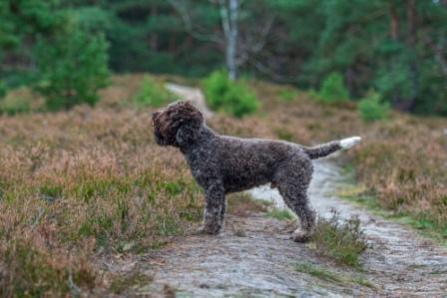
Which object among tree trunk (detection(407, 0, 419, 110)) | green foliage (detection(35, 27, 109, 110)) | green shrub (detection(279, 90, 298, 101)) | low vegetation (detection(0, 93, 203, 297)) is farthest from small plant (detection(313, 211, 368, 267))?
green shrub (detection(279, 90, 298, 101))

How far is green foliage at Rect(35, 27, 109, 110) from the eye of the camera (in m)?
17.4

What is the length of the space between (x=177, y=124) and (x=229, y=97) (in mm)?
13664

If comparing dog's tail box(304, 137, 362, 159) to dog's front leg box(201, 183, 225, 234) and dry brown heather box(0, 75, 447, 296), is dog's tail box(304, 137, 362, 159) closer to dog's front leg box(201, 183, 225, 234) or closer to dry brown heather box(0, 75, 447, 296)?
dog's front leg box(201, 183, 225, 234)

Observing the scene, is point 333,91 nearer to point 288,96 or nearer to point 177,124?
point 288,96

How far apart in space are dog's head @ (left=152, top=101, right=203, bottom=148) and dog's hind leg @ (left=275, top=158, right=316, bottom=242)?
1.04m

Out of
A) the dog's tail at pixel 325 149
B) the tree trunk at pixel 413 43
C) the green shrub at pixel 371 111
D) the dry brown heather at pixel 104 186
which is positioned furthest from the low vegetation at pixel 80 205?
the tree trunk at pixel 413 43

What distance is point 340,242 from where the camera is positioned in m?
7.23

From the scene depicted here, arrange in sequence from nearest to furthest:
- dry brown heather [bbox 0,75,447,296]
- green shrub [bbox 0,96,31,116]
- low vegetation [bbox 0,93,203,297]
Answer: low vegetation [bbox 0,93,203,297] → dry brown heather [bbox 0,75,447,296] → green shrub [bbox 0,96,31,116]

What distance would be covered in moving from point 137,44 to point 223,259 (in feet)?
131

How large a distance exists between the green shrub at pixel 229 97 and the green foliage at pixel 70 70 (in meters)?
4.14

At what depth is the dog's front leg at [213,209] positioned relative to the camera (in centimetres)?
709

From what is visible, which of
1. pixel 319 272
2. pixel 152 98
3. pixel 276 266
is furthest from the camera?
pixel 152 98

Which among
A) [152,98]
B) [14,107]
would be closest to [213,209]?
[14,107]

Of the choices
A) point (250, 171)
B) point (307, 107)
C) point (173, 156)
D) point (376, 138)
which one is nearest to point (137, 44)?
point (307, 107)
